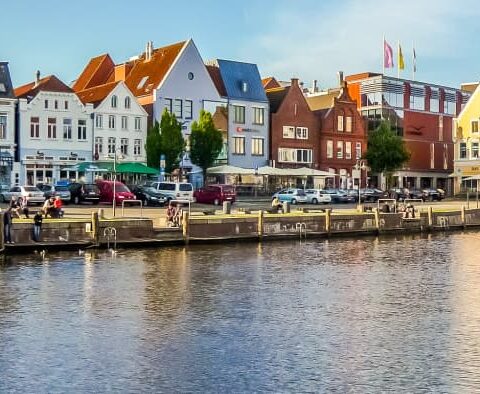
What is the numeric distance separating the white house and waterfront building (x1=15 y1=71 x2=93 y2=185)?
101 centimetres

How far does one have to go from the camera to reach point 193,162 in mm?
71625

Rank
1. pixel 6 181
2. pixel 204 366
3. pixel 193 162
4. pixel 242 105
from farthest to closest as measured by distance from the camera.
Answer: pixel 242 105 → pixel 193 162 → pixel 6 181 → pixel 204 366

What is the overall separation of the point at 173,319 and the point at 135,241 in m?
17.4

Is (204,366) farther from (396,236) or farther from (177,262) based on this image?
(396,236)

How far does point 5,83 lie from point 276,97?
30775mm

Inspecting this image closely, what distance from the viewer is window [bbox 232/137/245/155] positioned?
261 ft

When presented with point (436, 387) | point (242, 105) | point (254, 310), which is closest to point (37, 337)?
point (254, 310)

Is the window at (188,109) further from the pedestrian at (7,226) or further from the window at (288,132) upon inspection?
the pedestrian at (7,226)

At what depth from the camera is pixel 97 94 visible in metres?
73.4

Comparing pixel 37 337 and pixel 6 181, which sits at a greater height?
pixel 6 181

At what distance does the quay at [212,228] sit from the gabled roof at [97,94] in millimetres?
34805

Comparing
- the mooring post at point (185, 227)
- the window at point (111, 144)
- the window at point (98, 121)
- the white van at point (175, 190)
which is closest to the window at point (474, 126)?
the window at point (111, 144)

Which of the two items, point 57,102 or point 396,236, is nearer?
point 396,236

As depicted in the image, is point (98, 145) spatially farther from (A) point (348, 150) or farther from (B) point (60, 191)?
(A) point (348, 150)
